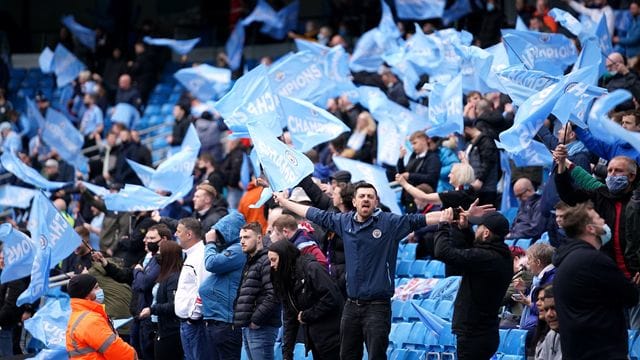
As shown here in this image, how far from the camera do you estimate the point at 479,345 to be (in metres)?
9.09

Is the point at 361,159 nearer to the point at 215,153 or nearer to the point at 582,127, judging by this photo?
the point at 215,153

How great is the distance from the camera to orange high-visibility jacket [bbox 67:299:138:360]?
10.1m

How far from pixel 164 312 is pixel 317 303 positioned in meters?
1.88

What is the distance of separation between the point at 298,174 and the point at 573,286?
11.4 feet

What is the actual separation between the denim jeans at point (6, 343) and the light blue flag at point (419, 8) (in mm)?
8654

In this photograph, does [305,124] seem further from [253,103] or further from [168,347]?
[168,347]

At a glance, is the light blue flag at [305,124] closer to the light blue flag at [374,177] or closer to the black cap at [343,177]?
the light blue flag at [374,177]

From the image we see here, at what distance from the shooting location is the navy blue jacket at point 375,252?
31.9ft

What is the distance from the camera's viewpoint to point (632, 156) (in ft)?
33.7

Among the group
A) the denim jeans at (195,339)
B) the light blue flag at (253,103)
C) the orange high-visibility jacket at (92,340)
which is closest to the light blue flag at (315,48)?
the light blue flag at (253,103)

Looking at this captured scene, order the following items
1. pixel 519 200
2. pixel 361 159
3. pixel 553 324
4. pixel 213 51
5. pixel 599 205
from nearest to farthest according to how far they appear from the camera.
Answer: pixel 553 324
pixel 599 205
pixel 519 200
pixel 361 159
pixel 213 51

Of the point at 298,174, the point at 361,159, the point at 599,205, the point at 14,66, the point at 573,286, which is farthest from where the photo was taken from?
the point at 14,66

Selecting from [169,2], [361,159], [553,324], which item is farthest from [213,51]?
[553,324]

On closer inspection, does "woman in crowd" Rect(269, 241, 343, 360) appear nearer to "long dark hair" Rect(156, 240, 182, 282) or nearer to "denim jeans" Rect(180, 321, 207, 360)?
"denim jeans" Rect(180, 321, 207, 360)
